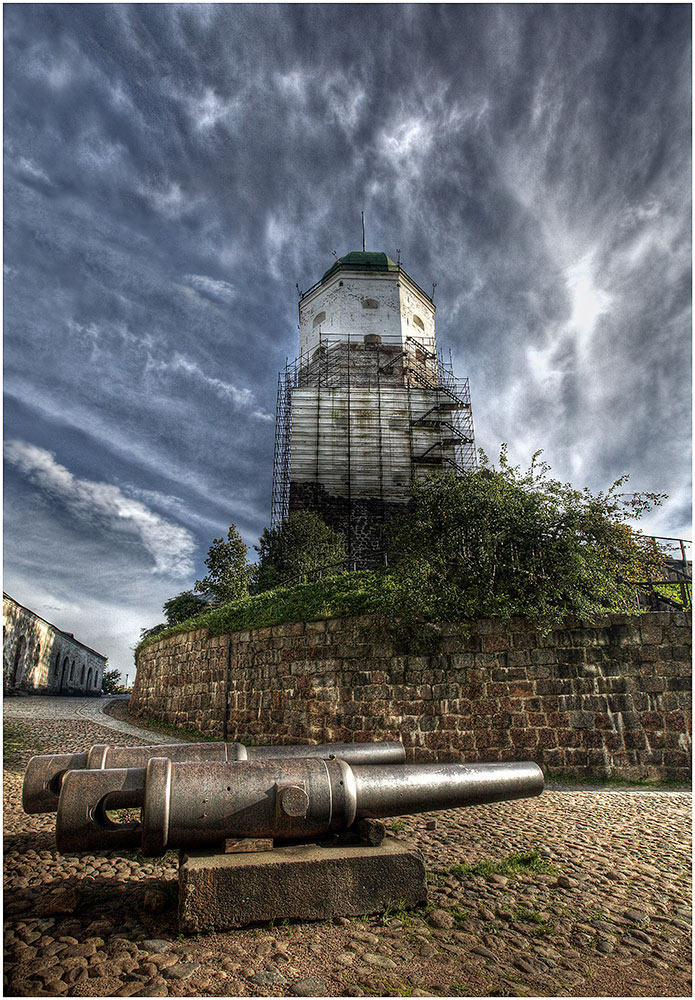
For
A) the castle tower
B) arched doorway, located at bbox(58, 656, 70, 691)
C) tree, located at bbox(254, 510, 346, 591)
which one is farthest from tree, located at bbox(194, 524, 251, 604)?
arched doorway, located at bbox(58, 656, 70, 691)

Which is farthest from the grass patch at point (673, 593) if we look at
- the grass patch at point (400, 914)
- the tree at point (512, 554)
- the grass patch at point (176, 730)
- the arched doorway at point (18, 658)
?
the arched doorway at point (18, 658)

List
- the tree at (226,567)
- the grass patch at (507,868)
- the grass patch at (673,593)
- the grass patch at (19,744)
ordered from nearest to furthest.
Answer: the grass patch at (507,868) → the grass patch at (19,744) → the grass patch at (673,593) → the tree at (226,567)

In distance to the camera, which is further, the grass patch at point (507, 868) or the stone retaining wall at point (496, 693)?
the stone retaining wall at point (496, 693)

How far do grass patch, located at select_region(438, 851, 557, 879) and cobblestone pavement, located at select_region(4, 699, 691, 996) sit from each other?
0.05 ft

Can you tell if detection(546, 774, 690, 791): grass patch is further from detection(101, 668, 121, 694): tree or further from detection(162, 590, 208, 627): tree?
detection(101, 668, 121, 694): tree

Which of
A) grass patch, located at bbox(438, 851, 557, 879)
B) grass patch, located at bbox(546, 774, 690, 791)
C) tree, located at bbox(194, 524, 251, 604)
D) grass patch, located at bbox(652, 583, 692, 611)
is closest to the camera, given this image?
grass patch, located at bbox(438, 851, 557, 879)

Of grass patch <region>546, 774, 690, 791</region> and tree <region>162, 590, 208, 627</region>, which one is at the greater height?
tree <region>162, 590, 208, 627</region>

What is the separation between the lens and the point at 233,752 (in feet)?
11.6

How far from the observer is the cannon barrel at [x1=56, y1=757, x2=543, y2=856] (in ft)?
8.68

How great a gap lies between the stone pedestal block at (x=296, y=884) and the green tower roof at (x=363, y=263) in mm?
37839

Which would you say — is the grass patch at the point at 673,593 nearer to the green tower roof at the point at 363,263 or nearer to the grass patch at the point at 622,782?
the grass patch at the point at 622,782

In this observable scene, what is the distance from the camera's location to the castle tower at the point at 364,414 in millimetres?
29281

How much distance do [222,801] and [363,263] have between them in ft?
128

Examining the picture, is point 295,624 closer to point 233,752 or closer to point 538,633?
point 538,633
